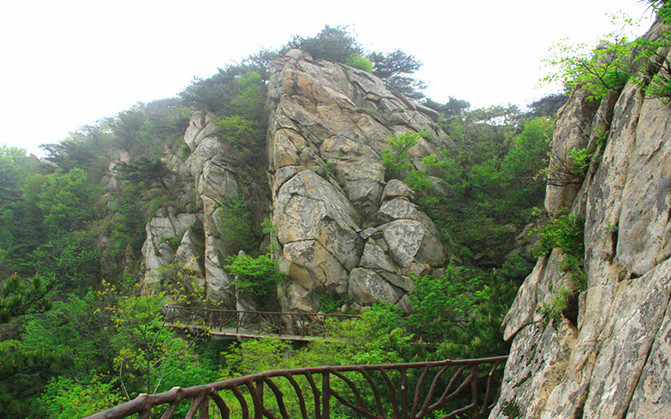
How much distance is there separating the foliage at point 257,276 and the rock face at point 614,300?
1074 cm

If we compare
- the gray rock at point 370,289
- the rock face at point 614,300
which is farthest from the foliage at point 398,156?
the rock face at point 614,300

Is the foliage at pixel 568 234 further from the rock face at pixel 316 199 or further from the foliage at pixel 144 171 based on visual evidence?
the foliage at pixel 144 171

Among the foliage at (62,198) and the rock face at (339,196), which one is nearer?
the rock face at (339,196)

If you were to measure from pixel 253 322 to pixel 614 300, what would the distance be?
41.6ft

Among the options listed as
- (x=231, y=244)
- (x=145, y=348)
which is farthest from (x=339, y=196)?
(x=145, y=348)

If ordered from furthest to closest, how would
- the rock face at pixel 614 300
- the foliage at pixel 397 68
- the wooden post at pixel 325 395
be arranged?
the foliage at pixel 397 68 → the rock face at pixel 614 300 → the wooden post at pixel 325 395

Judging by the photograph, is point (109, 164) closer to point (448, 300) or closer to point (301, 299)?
point (301, 299)

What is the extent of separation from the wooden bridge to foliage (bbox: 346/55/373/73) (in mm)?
21791

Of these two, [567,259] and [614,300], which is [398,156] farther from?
[614,300]

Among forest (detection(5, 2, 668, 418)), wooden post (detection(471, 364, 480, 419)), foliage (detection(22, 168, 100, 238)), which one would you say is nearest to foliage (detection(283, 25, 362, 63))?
forest (detection(5, 2, 668, 418))

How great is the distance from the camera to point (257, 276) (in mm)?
14656

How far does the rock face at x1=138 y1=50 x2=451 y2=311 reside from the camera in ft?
46.2

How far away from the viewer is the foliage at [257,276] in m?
14.3

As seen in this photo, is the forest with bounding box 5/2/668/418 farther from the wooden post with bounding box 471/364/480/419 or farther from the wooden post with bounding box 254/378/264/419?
the wooden post with bounding box 254/378/264/419
